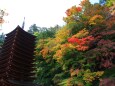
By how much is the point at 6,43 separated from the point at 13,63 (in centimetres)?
158

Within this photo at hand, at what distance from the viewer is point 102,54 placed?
2173 cm

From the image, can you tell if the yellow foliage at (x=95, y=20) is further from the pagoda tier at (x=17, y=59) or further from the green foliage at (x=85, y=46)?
the pagoda tier at (x=17, y=59)

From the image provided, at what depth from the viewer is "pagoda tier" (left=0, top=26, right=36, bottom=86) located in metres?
12.1

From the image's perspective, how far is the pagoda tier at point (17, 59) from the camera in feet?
39.6

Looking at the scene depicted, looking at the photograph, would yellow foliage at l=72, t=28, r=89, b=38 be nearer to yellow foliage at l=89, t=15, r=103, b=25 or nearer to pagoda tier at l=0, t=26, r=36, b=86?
yellow foliage at l=89, t=15, r=103, b=25

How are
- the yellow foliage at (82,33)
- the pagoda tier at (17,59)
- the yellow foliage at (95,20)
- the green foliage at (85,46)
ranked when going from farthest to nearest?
the yellow foliage at (95,20) → the yellow foliage at (82,33) → the green foliage at (85,46) → the pagoda tier at (17,59)

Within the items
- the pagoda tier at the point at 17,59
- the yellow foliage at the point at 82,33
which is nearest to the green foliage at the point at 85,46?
the yellow foliage at the point at 82,33

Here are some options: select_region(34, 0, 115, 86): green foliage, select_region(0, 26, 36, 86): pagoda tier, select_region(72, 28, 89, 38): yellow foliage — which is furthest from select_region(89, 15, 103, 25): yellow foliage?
select_region(0, 26, 36, 86): pagoda tier

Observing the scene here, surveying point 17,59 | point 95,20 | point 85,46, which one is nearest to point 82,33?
point 85,46

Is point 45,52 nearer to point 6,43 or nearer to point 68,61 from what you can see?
point 68,61

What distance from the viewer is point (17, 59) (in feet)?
41.3

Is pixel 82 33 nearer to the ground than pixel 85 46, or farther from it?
farther from it

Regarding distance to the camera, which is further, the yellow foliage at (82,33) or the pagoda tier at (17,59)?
the yellow foliage at (82,33)

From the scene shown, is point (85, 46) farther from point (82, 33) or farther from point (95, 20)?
point (95, 20)
